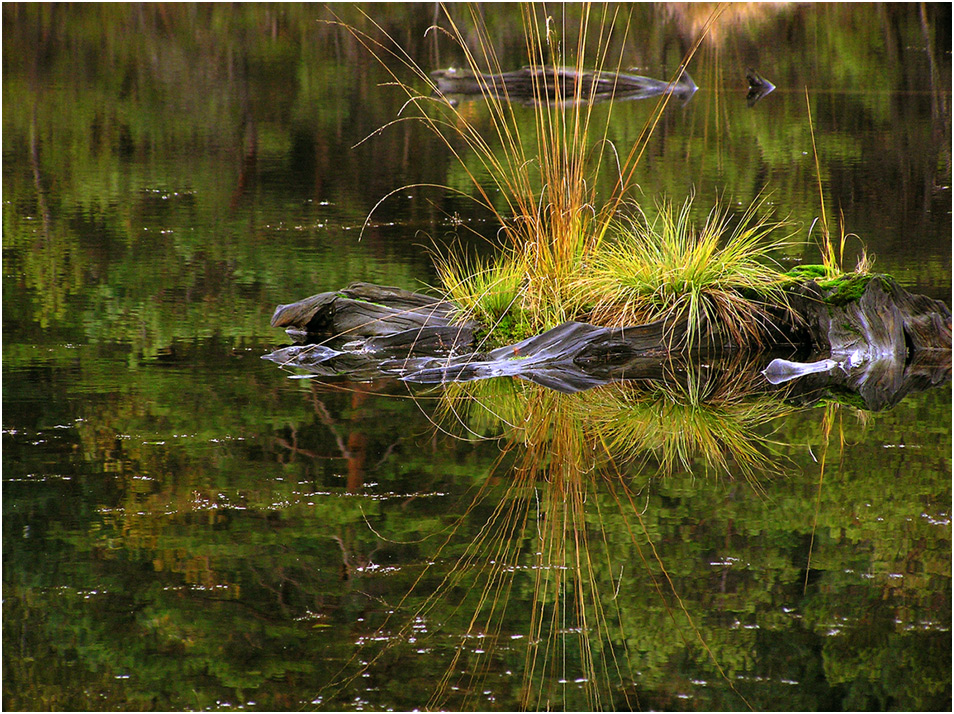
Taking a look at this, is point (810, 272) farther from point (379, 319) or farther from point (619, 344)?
point (379, 319)

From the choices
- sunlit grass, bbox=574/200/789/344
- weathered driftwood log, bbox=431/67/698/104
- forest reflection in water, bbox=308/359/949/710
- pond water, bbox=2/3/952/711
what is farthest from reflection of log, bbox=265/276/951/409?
weathered driftwood log, bbox=431/67/698/104

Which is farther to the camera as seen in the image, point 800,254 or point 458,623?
point 800,254

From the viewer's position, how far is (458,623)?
10.1 ft

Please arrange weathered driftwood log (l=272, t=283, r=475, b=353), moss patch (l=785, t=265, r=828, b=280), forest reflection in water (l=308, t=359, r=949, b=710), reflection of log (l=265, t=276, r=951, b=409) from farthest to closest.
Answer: moss patch (l=785, t=265, r=828, b=280)
weathered driftwood log (l=272, t=283, r=475, b=353)
reflection of log (l=265, t=276, r=951, b=409)
forest reflection in water (l=308, t=359, r=949, b=710)

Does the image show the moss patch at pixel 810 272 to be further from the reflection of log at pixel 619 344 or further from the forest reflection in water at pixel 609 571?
the forest reflection in water at pixel 609 571

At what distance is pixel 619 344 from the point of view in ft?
20.1

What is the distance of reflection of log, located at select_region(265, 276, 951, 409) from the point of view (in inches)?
230

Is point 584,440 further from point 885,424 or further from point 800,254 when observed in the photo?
point 800,254

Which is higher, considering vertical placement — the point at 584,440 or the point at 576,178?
the point at 576,178

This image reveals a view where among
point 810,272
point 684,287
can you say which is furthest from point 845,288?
point 684,287

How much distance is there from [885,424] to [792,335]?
1.58 metres

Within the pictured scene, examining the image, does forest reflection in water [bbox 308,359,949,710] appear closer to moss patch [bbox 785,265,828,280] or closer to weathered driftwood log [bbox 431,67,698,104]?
moss patch [bbox 785,265,828,280]

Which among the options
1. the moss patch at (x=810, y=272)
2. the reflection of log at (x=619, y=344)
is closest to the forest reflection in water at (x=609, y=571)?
the reflection of log at (x=619, y=344)

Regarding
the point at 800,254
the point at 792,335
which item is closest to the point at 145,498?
the point at 792,335
